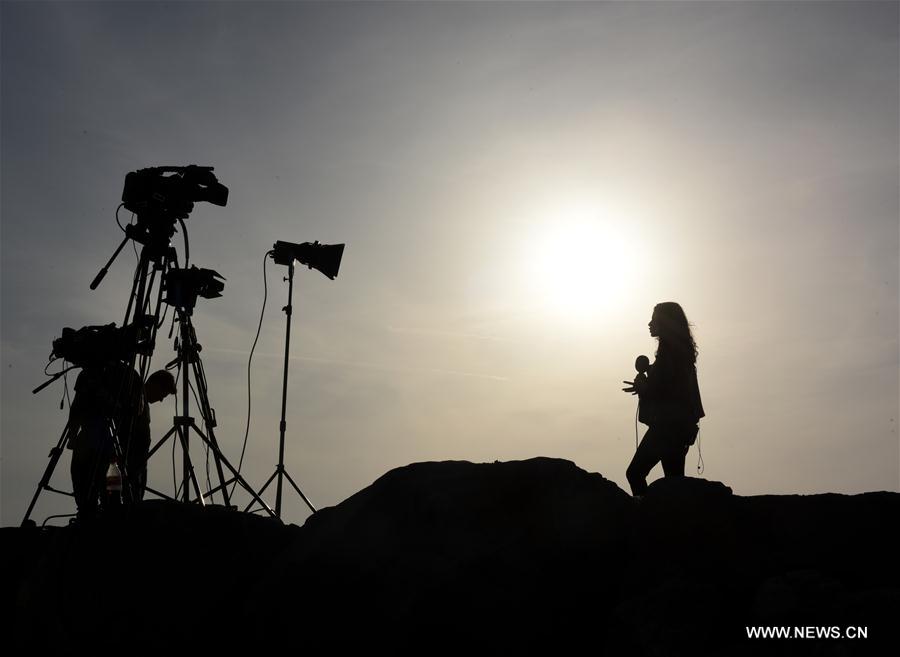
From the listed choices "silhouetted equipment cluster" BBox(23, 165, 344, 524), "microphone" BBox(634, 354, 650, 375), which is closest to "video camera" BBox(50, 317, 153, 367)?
"silhouetted equipment cluster" BBox(23, 165, 344, 524)

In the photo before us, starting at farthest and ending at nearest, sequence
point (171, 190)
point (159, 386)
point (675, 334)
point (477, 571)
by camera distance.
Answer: point (159, 386)
point (171, 190)
point (675, 334)
point (477, 571)

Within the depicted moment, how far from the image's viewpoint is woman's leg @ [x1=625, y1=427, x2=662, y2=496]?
6.01 m

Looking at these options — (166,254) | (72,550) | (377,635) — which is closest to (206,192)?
(166,254)

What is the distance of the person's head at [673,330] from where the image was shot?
6.25 meters

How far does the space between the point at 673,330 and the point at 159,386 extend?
211 inches

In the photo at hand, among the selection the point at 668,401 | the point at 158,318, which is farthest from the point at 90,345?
the point at 668,401

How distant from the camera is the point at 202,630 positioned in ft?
15.3

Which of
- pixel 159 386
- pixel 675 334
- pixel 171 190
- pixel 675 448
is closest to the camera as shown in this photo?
pixel 675 448

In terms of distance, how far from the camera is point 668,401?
6113 millimetres

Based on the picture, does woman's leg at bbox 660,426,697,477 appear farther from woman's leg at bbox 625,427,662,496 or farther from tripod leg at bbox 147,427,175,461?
tripod leg at bbox 147,427,175,461

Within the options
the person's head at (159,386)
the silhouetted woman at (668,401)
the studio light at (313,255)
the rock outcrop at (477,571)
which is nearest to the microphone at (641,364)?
the silhouetted woman at (668,401)

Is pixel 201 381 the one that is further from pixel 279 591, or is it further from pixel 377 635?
pixel 377 635

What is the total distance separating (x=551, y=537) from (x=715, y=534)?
88cm

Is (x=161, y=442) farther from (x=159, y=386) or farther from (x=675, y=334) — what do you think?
(x=675, y=334)
